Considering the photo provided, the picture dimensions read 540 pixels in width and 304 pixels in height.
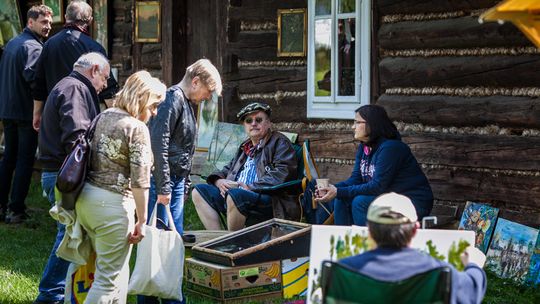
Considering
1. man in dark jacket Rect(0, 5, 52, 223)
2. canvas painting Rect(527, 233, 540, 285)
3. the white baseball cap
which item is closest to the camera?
the white baseball cap

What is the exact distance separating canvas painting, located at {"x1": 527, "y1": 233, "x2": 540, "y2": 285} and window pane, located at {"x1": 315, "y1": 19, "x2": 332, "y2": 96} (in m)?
2.59

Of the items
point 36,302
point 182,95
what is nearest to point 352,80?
point 182,95

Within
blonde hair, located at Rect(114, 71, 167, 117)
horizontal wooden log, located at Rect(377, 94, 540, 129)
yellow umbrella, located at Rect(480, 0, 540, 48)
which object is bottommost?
horizontal wooden log, located at Rect(377, 94, 540, 129)

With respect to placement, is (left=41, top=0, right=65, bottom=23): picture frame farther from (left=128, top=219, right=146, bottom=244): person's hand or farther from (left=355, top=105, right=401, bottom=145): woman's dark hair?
(left=128, top=219, right=146, bottom=244): person's hand

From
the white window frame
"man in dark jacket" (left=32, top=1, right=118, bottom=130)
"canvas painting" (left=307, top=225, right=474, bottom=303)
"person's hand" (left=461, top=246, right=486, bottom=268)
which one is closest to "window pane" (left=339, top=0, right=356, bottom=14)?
the white window frame

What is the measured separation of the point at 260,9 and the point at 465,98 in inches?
107

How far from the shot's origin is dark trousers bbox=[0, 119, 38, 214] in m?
9.01

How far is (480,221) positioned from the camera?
24.1 ft

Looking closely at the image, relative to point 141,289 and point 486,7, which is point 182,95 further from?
point 486,7

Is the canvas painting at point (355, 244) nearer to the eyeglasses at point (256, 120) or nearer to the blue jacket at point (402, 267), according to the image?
the blue jacket at point (402, 267)

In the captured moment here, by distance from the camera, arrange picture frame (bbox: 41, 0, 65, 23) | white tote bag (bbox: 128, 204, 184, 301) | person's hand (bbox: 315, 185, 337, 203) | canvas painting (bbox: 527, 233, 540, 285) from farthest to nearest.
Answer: picture frame (bbox: 41, 0, 65, 23)
person's hand (bbox: 315, 185, 337, 203)
canvas painting (bbox: 527, 233, 540, 285)
white tote bag (bbox: 128, 204, 184, 301)

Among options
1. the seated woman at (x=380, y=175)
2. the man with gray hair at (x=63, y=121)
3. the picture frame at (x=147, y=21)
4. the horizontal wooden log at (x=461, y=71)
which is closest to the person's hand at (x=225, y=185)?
the seated woman at (x=380, y=175)

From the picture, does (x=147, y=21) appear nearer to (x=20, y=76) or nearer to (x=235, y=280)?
(x=20, y=76)

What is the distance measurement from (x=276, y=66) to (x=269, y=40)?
278 mm
